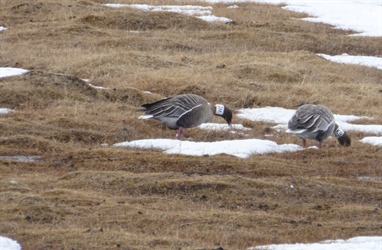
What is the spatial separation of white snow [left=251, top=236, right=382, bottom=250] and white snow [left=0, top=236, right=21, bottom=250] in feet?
7.76

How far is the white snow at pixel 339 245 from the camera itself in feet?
28.9

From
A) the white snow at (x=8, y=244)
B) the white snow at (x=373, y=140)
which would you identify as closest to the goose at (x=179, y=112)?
the white snow at (x=373, y=140)

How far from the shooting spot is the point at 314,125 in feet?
48.6

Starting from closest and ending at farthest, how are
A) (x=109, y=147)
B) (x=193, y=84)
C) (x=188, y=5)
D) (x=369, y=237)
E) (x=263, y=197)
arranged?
1. (x=369, y=237)
2. (x=263, y=197)
3. (x=109, y=147)
4. (x=193, y=84)
5. (x=188, y=5)

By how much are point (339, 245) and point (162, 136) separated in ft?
23.6

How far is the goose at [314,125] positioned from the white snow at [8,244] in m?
7.12

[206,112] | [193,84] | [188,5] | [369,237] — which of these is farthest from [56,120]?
[188,5]

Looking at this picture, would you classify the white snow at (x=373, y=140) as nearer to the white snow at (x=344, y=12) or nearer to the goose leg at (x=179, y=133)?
the goose leg at (x=179, y=133)

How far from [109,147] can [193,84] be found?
6263 millimetres

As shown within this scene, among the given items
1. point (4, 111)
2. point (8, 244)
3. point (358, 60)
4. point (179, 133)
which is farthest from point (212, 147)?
point (358, 60)

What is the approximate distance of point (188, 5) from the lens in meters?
36.9

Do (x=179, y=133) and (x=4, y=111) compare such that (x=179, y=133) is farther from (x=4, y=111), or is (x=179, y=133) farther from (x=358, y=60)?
(x=358, y=60)

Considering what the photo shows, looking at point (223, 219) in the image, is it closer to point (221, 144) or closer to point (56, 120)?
point (221, 144)

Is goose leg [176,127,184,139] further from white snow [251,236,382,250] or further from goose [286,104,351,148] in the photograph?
white snow [251,236,382,250]
